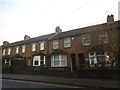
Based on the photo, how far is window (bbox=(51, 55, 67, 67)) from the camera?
31256mm

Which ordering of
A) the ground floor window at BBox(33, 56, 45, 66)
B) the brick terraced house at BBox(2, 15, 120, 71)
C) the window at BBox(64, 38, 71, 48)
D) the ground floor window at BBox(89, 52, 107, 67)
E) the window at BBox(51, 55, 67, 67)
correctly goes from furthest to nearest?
the ground floor window at BBox(33, 56, 45, 66)
the window at BBox(64, 38, 71, 48)
the window at BBox(51, 55, 67, 67)
the ground floor window at BBox(89, 52, 107, 67)
the brick terraced house at BBox(2, 15, 120, 71)

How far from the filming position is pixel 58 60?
105ft

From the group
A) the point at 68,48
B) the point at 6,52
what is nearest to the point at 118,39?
the point at 68,48

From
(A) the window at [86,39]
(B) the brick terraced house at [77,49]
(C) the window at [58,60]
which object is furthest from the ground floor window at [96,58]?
(C) the window at [58,60]

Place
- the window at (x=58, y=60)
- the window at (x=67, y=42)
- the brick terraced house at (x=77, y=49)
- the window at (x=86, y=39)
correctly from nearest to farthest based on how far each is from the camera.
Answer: the brick terraced house at (x=77, y=49) < the window at (x=86, y=39) < the window at (x=58, y=60) < the window at (x=67, y=42)

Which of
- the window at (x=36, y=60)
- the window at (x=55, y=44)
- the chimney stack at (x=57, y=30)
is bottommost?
the window at (x=36, y=60)

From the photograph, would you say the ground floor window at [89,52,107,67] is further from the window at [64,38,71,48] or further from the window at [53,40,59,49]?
the window at [53,40,59,49]

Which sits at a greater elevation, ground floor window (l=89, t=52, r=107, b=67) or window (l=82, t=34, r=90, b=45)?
window (l=82, t=34, r=90, b=45)

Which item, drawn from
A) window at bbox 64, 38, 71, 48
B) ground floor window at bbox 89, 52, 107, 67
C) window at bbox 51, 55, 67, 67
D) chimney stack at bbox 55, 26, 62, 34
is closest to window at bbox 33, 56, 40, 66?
window at bbox 51, 55, 67, 67

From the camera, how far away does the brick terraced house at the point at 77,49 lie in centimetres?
2166

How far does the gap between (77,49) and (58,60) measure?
14.0ft

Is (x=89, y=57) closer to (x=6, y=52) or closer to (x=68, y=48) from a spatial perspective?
(x=68, y=48)

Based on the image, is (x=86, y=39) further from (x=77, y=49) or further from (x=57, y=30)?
(x=57, y=30)

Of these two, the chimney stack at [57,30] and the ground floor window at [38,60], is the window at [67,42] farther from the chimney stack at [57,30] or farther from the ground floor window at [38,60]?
the chimney stack at [57,30]
